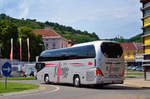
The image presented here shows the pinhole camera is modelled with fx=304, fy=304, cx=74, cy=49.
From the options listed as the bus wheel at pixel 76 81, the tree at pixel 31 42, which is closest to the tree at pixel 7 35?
the tree at pixel 31 42

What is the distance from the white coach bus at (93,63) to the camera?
2267 centimetres

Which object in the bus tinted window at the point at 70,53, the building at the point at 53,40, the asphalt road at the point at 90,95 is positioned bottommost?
the asphalt road at the point at 90,95

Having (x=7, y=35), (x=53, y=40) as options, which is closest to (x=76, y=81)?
(x=7, y=35)

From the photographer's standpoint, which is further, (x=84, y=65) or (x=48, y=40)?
(x=48, y=40)

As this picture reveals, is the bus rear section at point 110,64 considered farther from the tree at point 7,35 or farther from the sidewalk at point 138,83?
the tree at point 7,35

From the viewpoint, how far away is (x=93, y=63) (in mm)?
22969

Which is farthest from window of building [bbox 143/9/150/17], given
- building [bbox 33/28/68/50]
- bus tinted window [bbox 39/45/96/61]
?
building [bbox 33/28/68/50]

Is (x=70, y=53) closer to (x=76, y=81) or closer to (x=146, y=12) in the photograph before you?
(x=76, y=81)

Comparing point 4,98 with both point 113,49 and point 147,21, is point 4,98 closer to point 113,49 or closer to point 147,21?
point 113,49

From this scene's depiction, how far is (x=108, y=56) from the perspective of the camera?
904 inches

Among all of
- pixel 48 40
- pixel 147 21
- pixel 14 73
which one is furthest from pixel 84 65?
pixel 48 40

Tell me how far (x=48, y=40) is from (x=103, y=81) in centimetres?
11086

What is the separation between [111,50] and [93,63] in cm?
170

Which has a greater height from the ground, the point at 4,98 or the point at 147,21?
the point at 147,21
